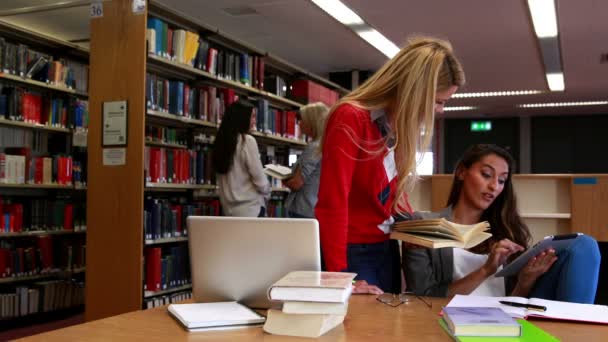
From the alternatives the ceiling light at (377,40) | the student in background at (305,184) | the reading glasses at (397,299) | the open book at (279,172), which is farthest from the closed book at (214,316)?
the ceiling light at (377,40)

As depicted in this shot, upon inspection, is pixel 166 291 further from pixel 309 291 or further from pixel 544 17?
pixel 544 17

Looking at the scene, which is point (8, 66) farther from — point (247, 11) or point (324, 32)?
point (324, 32)

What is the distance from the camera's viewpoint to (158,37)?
3.95 metres

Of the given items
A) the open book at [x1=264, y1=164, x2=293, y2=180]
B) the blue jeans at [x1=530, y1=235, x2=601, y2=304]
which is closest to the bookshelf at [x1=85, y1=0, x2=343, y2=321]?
the open book at [x1=264, y1=164, x2=293, y2=180]

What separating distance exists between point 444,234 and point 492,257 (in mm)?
319

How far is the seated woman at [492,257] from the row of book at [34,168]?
→ 3.74 metres

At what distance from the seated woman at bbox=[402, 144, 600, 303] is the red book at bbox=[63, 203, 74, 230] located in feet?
12.2

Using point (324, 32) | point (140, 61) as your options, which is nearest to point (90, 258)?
point (140, 61)

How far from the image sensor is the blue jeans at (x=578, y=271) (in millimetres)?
1624

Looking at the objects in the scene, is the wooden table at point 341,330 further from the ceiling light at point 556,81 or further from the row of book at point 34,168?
the ceiling light at point 556,81

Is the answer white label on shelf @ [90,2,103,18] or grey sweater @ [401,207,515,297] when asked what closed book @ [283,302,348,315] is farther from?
white label on shelf @ [90,2,103,18]

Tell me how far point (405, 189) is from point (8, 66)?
3.91 m

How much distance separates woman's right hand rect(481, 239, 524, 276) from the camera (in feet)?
5.63

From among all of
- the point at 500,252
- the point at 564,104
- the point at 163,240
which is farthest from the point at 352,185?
the point at 564,104
